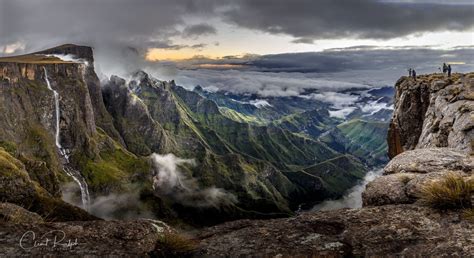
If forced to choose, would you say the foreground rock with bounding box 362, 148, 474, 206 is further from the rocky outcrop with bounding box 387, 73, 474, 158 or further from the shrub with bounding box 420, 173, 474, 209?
the rocky outcrop with bounding box 387, 73, 474, 158

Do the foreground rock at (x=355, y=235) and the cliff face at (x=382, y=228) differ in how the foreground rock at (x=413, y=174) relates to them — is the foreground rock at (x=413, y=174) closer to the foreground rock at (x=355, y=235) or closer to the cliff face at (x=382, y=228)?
the cliff face at (x=382, y=228)

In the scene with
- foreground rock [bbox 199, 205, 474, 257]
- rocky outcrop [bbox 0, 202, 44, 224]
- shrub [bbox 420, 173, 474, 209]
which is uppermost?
shrub [bbox 420, 173, 474, 209]

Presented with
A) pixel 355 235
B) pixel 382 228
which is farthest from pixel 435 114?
pixel 355 235

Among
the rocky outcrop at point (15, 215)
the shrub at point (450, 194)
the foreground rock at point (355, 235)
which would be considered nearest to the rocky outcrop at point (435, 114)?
the shrub at point (450, 194)

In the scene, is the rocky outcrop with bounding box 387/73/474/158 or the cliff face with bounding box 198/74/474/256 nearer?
the cliff face with bounding box 198/74/474/256

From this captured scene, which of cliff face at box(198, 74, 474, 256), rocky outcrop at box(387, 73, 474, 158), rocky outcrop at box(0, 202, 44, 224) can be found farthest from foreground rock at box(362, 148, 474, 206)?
rocky outcrop at box(0, 202, 44, 224)
